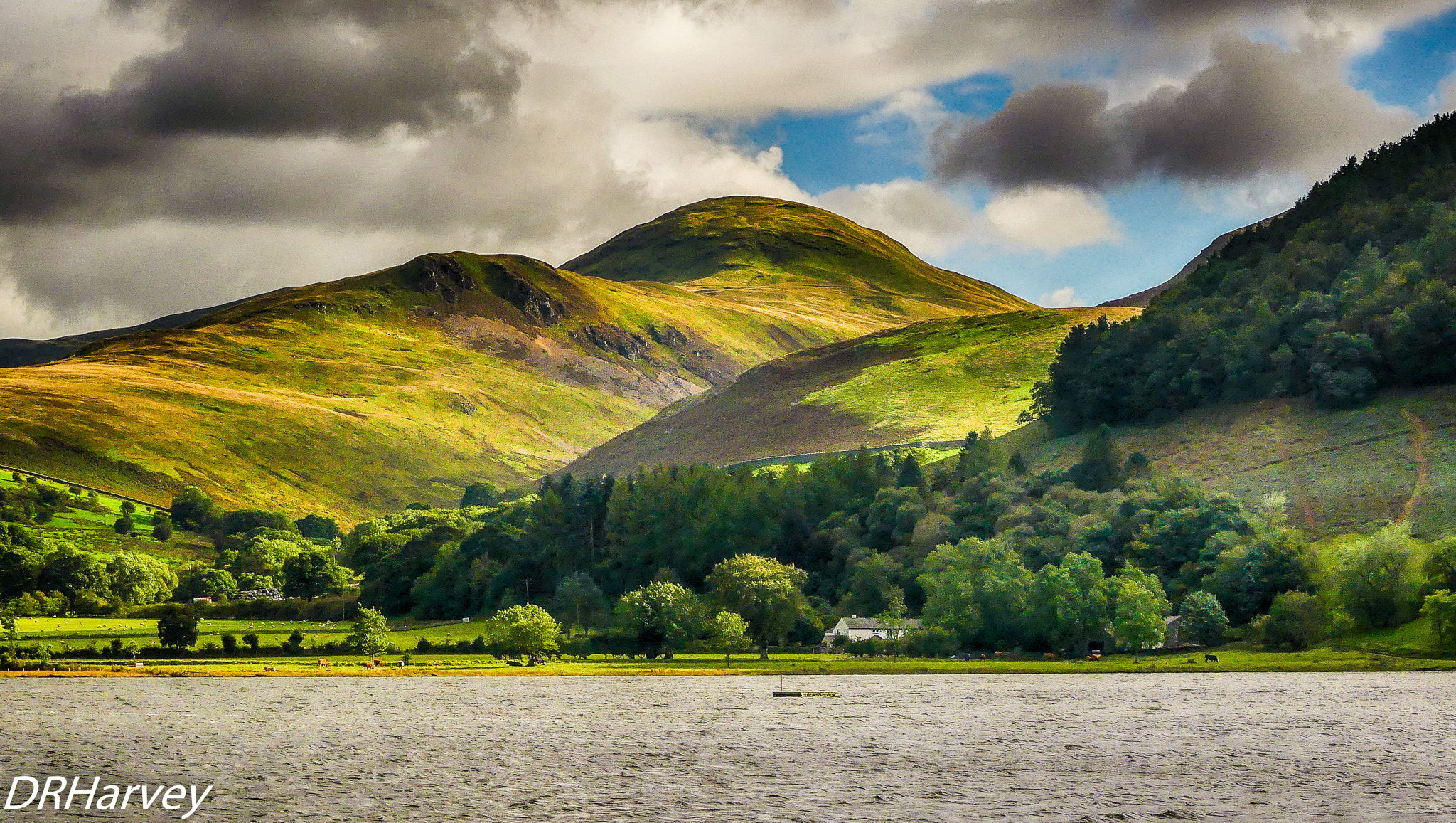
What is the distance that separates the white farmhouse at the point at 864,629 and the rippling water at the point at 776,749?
3370 cm

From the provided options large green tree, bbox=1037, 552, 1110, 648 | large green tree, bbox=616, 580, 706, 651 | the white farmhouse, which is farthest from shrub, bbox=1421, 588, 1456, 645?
large green tree, bbox=616, 580, 706, 651

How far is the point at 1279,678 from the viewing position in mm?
128500

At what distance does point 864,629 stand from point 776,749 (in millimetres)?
91711

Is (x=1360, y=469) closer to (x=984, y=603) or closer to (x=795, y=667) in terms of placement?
(x=984, y=603)

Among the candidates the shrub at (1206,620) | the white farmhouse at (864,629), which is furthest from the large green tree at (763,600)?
the shrub at (1206,620)

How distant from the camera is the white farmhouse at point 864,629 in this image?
167 metres

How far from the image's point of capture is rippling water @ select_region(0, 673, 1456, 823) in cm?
6309

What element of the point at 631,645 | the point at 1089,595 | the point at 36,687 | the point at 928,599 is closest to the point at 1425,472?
the point at 1089,595

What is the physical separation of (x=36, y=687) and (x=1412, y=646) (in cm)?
13774

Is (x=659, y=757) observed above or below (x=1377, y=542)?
below

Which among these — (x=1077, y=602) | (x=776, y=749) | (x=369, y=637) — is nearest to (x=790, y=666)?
(x=1077, y=602)

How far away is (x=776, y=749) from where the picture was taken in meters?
85.7

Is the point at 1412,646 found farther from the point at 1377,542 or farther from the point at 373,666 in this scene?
the point at 373,666

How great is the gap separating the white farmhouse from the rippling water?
33700mm
